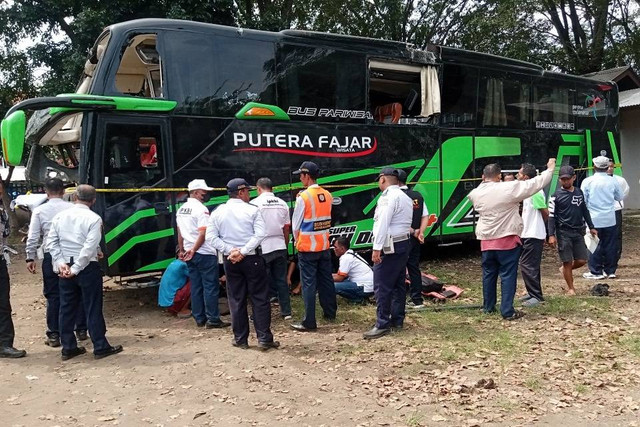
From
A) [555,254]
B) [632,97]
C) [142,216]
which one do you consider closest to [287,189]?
[142,216]

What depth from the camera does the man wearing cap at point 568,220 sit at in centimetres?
768

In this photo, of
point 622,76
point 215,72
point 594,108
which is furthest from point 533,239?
point 622,76

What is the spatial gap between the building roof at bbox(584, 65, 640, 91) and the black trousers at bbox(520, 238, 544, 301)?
13.6m

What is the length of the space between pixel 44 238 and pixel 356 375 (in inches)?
149

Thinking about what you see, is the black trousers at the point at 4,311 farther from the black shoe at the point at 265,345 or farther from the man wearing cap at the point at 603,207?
the man wearing cap at the point at 603,207

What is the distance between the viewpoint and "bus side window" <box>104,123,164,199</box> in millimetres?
7031

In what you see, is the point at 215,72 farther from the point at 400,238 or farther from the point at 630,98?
the point at 630,98

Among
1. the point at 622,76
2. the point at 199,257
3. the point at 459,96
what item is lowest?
the point at 199,257

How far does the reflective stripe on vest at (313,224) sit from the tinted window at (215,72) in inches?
85.4

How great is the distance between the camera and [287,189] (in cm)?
838

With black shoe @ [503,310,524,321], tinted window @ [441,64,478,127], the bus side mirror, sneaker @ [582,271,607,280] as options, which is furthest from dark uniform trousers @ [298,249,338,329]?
sneaker @ [582,271,607,280]

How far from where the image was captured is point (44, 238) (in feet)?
20.5

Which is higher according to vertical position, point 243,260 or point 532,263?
point 243,260

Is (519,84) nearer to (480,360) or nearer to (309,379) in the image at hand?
(480,360)
